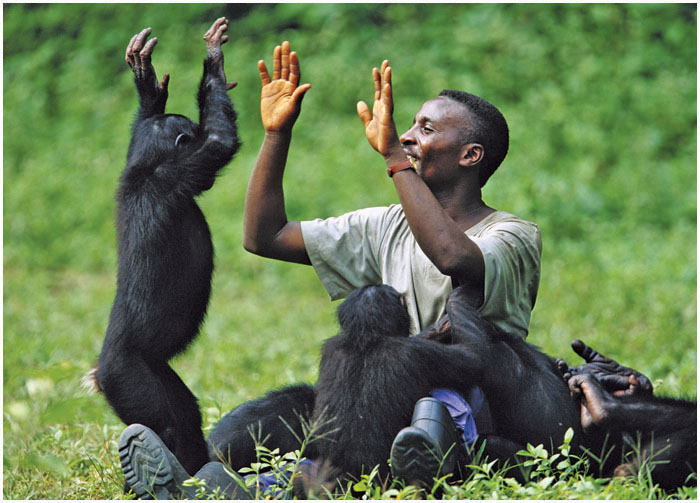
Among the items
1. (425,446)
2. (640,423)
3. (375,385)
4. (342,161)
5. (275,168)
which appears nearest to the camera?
(425,446)

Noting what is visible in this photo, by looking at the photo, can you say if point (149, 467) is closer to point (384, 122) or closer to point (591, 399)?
point (384, 122)

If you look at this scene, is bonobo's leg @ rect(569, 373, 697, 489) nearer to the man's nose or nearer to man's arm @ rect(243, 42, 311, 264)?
the man's nose

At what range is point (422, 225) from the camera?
3.51 m

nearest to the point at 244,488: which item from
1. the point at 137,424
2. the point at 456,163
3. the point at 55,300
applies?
the point at 137,424

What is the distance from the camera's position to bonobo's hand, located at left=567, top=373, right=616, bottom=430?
354 centimetres

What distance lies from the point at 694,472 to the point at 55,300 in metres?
6.89

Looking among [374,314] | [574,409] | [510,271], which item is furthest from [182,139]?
[574,409]

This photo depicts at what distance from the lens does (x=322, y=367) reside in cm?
364

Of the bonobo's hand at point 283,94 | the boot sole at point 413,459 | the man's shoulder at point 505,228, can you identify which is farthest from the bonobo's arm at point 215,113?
the boot sole at point 413,459

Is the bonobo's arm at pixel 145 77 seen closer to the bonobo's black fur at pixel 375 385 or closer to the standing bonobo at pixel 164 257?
the standing bonobo at pixel 164 257

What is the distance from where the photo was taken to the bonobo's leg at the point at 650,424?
3.45m

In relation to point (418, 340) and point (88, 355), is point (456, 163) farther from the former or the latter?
point (88, 355)

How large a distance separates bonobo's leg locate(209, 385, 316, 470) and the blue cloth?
0.68m

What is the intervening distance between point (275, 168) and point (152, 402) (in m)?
1.13
